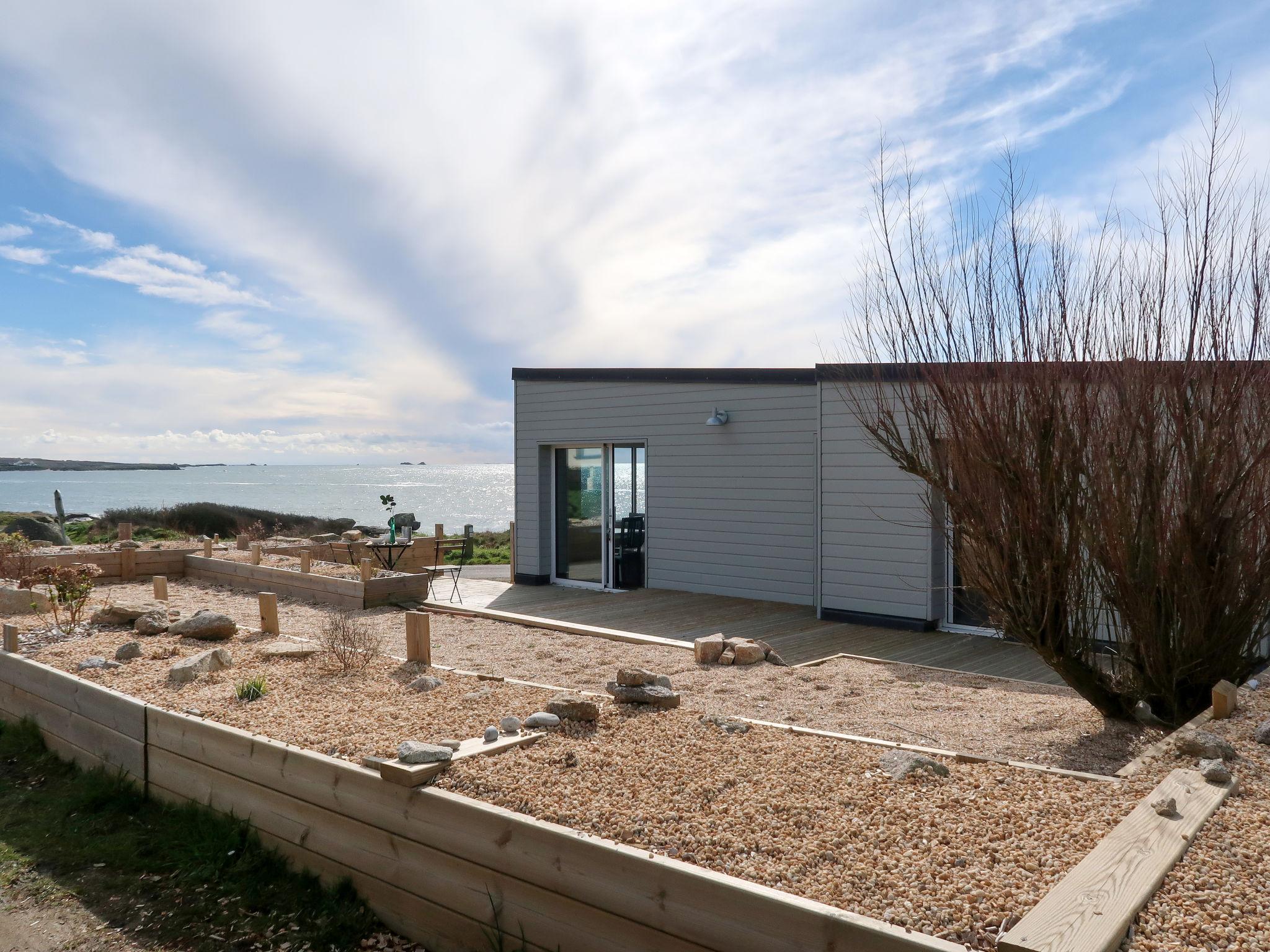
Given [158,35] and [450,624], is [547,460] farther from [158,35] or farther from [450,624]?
[158,35]

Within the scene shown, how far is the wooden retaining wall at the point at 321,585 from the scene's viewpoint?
9070 mm

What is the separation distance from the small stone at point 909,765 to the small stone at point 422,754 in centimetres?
168

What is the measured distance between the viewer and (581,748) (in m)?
3.38

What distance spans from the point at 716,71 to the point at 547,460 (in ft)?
20.5

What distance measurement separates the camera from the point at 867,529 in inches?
336

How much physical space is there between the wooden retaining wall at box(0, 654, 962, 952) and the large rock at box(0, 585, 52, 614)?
13.7ft

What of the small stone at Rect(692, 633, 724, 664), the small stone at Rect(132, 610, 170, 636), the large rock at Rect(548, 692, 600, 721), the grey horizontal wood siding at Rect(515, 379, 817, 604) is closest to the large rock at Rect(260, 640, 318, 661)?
the small stone at Rect(132, 610, 170, 636)

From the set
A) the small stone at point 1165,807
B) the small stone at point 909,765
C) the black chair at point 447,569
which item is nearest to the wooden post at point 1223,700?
the small stone at point 1165,807

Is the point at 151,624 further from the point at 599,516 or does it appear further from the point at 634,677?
the point at 599,516

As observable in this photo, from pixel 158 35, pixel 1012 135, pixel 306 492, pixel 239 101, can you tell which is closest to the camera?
pixel 1012 135

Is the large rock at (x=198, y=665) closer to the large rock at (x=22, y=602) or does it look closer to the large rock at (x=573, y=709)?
the large rock at (x=573, y=709)

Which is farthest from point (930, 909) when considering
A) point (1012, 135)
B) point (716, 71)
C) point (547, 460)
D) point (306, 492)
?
point (306, 492)

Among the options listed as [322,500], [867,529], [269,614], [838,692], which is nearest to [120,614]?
[269,614]

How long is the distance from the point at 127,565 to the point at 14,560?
1.49 metres
